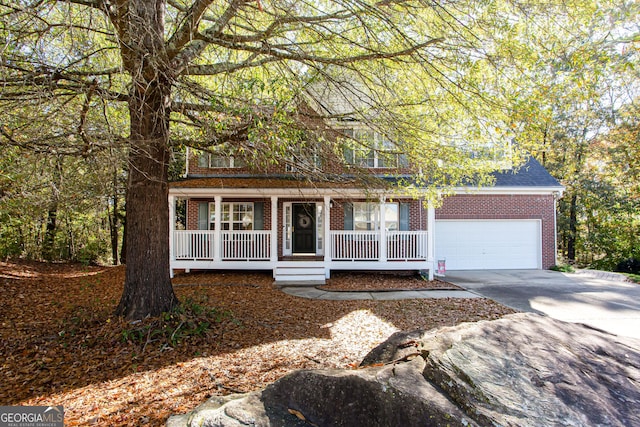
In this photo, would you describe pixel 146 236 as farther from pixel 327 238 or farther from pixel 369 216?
pixel 369 216

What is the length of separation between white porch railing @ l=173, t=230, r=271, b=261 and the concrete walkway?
2327mm

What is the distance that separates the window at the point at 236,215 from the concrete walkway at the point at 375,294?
14.7 ft

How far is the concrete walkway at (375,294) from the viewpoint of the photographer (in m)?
8.43

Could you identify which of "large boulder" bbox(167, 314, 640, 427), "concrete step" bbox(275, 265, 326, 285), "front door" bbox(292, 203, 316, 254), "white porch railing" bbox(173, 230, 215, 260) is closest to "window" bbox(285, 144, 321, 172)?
"large boulder" bbox(167, 314, 640, 427)

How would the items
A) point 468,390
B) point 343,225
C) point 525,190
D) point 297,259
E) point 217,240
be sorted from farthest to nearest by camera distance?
point 525,190
point 343,225
point 297,259
point 217,240
point 468,390

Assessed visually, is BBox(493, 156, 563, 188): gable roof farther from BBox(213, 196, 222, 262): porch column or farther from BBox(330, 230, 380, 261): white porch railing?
BBox(213, 196, 222, 262): porch column

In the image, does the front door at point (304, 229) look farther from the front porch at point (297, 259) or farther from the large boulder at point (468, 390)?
the large boulder at point (468, 390)

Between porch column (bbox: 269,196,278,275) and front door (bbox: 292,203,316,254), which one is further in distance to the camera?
front door (bbox: 292,203,316,254)

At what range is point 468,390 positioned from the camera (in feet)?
6.73

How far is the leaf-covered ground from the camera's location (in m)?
3.40

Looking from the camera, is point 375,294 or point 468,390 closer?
point 468,390

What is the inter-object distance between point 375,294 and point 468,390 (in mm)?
6934

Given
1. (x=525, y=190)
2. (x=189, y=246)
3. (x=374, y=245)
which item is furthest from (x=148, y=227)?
(x=525, y=190)

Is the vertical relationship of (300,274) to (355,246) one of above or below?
below
